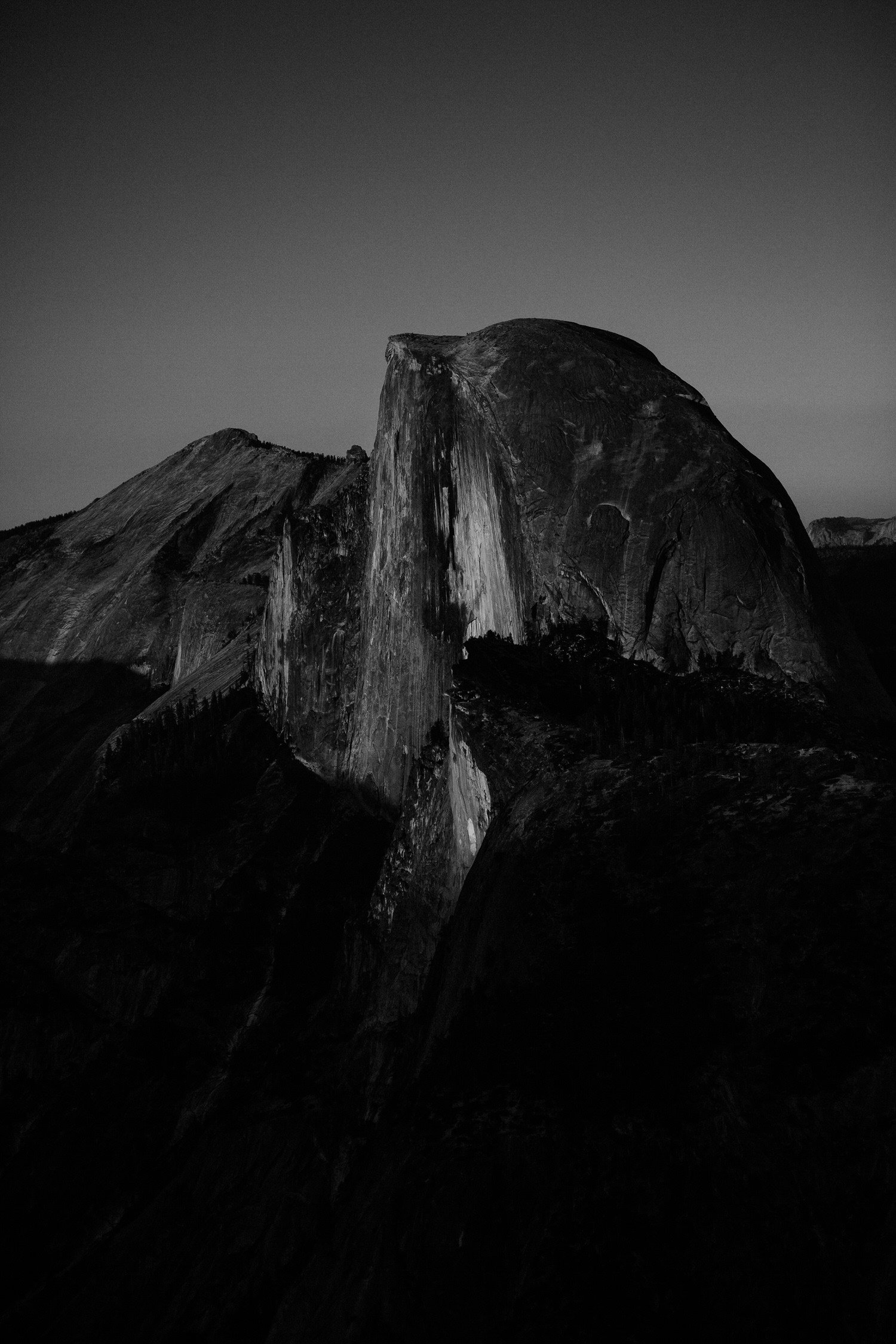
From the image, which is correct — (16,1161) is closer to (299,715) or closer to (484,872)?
(484,872)

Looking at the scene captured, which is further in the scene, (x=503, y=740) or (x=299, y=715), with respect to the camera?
(x=299, y=715)

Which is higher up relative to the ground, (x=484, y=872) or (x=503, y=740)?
(x=503, y=740)

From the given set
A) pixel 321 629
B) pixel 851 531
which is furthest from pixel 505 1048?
pixel 851 531

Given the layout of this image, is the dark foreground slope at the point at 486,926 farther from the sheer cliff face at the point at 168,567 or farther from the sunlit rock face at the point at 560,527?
the sheer cliff face at the point at 168,567

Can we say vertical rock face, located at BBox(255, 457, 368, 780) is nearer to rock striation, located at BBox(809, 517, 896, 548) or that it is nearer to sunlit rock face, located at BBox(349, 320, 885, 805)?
sunlit rock face, located at BBox(349, 320, 885, 805)

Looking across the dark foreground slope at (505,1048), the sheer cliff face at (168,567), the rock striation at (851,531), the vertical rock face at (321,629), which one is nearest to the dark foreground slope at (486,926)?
the dark foreground slope at (505,1048)

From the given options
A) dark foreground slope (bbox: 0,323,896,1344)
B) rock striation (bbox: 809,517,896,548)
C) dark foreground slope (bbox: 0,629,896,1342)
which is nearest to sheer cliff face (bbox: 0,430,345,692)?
dark foreground slope (bbox: 0,323,896,1344)

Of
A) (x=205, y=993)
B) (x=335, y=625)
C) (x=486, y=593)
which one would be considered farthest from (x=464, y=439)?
(x=205, y=993)
